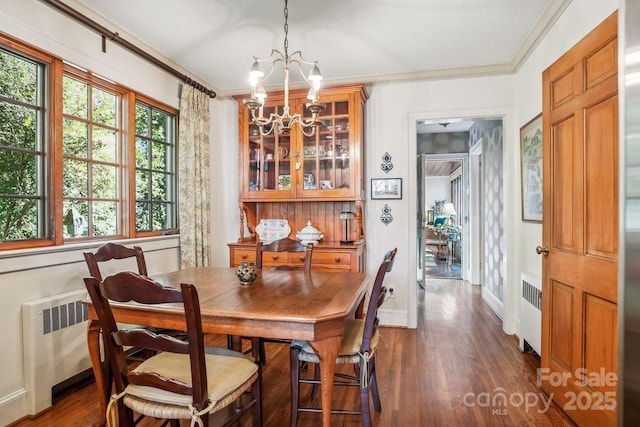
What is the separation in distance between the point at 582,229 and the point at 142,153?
10.7ft

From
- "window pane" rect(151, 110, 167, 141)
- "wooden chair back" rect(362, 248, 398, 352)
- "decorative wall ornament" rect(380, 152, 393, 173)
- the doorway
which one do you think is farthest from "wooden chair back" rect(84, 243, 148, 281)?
the doorway

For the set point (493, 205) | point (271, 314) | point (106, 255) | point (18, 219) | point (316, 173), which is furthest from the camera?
point (493, 205)

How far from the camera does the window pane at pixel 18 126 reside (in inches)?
79.4

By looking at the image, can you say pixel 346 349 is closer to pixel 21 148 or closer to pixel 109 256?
pixel 109 256

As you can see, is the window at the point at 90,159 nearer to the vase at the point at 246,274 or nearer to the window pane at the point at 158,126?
the window pane at the point at 158,126

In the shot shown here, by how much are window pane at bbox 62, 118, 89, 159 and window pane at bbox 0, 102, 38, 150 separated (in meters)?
0.18

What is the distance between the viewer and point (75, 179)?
2.45 meters

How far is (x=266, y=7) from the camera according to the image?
2.36m

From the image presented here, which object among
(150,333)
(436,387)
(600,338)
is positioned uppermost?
(150,333)

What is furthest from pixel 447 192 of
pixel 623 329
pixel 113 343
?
pixel 113 343

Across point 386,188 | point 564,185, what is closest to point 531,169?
point 564,185

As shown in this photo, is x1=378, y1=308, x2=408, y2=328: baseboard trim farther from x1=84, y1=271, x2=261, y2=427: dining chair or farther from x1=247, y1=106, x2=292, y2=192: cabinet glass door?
x1=84, y1=271, x2=261, y2=427: dining chair

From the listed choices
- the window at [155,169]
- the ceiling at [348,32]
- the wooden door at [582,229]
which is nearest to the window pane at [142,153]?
the window at [155,169]

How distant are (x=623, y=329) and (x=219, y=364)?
1.74 meters
